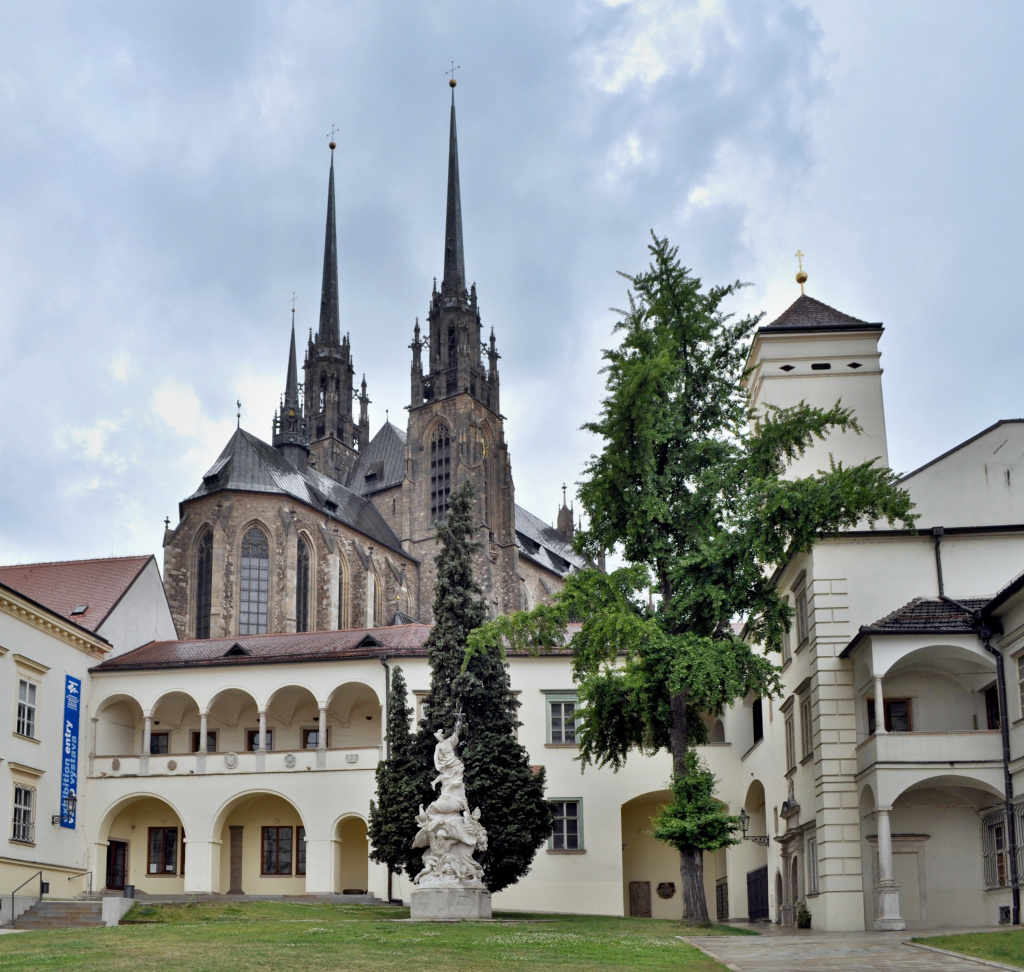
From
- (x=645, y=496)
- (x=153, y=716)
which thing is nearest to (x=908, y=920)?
(x=645, y=496)

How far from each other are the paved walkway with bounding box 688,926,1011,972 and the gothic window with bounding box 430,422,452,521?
60.1m

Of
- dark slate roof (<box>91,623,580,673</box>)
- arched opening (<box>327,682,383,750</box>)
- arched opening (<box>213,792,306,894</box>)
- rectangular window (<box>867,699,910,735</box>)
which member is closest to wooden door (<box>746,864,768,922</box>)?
dark slate roof (<box>91,623,580,673</box>)

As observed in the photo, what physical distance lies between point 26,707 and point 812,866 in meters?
22.2

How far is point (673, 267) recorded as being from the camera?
28.6 meters

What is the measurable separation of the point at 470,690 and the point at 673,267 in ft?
39.1

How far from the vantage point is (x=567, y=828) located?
130ft

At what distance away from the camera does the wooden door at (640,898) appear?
1635 inches

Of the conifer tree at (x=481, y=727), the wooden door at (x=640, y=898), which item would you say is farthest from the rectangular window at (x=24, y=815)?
the wooden door at (x=640, y=898)

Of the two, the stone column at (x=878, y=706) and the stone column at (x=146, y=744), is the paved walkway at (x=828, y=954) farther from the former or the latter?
the stone column at (x=146, y=744)

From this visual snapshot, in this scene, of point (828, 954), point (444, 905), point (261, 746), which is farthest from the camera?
point (261, 746)

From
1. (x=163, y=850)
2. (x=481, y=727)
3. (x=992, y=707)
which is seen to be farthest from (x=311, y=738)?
(x=992, y=707)

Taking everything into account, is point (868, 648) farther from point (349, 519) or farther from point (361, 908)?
point (349, 519)

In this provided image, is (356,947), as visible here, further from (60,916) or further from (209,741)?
(209,741)

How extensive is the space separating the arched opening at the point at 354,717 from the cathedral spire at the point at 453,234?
5163 cm
